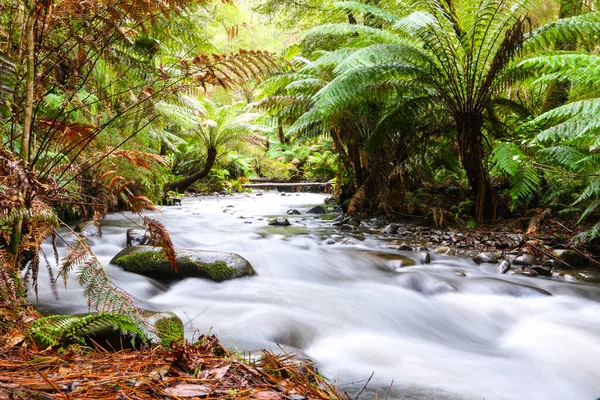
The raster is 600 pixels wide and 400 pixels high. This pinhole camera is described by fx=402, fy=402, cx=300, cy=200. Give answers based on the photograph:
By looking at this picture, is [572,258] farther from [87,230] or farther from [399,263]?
[87,230]

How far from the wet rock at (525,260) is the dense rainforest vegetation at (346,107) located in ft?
1.35

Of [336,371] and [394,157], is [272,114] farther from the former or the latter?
[336,371]

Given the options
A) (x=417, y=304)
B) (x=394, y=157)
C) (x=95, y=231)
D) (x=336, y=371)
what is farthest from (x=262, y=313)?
(x=394, y=157)

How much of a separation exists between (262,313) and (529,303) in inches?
78.8

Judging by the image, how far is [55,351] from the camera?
127cm

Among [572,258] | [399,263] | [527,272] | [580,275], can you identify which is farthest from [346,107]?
[580,275]

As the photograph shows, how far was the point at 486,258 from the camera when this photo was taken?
12.8 feet

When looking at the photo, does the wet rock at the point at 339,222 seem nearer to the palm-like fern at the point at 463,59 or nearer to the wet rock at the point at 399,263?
the palm-like fern at the point at 463,59

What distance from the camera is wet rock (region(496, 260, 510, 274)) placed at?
3.63 metres

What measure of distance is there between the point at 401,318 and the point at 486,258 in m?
1.50

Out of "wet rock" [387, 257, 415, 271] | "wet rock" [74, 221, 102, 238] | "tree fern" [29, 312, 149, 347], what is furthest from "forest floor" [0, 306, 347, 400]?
"wet rock" [74, 221, 102, 238]

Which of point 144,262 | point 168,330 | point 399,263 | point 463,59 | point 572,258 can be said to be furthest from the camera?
point 463,59

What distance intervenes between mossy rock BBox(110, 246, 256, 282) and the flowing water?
0.23 ft

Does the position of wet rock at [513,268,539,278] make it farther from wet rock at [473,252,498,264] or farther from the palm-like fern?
the palm-like fern
